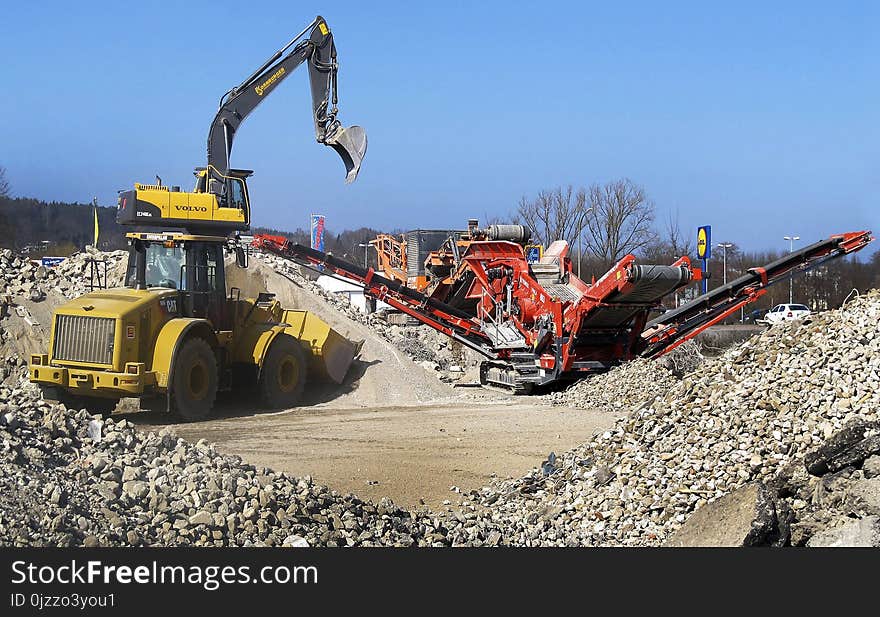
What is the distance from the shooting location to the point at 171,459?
814 centimetres

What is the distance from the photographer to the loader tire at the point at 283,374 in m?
15.4

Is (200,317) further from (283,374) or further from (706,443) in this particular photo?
(706,443)

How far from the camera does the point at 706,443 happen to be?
8359mm

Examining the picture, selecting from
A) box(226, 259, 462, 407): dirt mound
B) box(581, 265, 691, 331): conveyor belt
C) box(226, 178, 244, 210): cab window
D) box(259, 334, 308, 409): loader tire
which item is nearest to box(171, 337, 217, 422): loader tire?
box(259, 334, 308, 409): loader tire

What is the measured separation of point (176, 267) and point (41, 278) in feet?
19.9

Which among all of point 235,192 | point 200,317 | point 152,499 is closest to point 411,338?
point 235,192

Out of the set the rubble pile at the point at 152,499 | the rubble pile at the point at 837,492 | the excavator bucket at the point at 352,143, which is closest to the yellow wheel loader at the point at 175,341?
the excavator bucket at the point at 352,143

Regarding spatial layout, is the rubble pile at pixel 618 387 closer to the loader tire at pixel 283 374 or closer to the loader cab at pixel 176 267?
the loader tire at pixel 283 374

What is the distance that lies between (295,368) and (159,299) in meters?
2.98

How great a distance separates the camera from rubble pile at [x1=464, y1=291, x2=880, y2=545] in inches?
309

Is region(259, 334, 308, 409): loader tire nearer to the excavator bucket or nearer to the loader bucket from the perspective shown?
the loader bucket

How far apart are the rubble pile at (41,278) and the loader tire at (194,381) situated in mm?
4870

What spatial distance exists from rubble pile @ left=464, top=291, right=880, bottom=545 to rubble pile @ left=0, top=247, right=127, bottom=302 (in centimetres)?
1096

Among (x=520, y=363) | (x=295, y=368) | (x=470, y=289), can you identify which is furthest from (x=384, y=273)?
(x=295, y=368)
